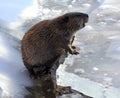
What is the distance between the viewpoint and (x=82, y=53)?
456 centimetres

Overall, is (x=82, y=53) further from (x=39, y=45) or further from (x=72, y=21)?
(x=39, y=45)

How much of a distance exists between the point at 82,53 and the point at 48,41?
77cm

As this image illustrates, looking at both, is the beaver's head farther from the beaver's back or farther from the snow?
the snow

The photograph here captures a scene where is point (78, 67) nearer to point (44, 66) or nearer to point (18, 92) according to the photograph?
point (44, 66)

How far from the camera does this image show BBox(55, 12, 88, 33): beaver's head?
3.92m

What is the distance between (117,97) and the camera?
374 centimetres

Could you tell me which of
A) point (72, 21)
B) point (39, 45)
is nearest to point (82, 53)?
point (72, 21)

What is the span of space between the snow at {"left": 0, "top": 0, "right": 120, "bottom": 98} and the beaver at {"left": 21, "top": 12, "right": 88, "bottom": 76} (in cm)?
16

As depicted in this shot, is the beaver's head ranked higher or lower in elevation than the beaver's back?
higher

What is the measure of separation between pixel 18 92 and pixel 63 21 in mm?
861

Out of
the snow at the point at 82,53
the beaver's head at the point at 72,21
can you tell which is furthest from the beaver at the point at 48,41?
the snow at the point at 82,53

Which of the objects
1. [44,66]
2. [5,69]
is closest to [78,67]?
[44,66]

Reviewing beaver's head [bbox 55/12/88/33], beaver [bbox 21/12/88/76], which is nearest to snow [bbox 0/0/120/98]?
beaver [bbox 21/12/88/76]

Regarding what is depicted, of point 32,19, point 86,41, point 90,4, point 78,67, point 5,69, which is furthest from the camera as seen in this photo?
point 90,4
